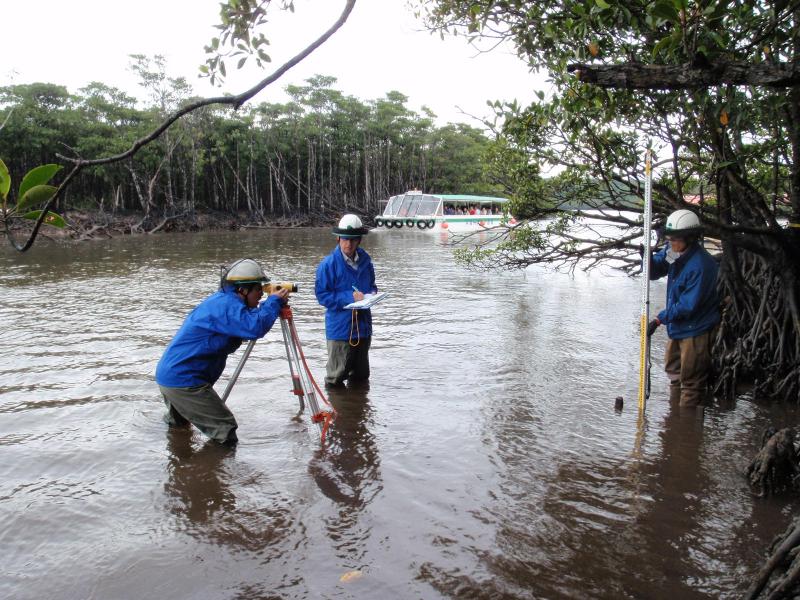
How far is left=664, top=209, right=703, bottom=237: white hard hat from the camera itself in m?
5.79

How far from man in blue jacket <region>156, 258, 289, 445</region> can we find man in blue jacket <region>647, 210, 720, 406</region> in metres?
3.70

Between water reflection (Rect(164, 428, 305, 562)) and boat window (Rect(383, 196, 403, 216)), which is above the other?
boat window (Rect(383, 196, 403, 216))

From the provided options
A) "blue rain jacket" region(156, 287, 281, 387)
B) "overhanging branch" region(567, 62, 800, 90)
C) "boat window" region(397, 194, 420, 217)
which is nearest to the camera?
"overhanging branch" region(567, 62, 800, 90)

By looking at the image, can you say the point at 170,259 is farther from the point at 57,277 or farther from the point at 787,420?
the point at 787,420

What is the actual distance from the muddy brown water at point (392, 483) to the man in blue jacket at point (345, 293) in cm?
53

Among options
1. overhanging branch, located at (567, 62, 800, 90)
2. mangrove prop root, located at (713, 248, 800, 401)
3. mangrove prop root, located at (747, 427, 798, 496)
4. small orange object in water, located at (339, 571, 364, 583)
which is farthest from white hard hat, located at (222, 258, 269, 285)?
mangrove prop root, located at (713, 248, 800, 401)

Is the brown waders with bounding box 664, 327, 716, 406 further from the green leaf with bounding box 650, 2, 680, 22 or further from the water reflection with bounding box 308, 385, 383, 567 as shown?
the green leaf with bounding box 650, 2, 680, 22

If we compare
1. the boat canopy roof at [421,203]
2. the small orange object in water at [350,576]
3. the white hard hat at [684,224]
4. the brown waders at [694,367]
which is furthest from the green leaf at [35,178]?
the boat canopy roof at [421,203]

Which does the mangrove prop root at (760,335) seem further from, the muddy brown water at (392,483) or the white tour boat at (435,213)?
the white tour boat at (435,213)

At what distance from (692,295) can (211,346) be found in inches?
173

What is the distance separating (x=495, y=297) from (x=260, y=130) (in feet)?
143

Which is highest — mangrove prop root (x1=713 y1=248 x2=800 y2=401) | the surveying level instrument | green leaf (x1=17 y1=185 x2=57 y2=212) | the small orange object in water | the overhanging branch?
the overhanging branch

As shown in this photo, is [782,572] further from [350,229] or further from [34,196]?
[350,229]

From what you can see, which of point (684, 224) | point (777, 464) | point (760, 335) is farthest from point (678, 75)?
point (760, 335)
